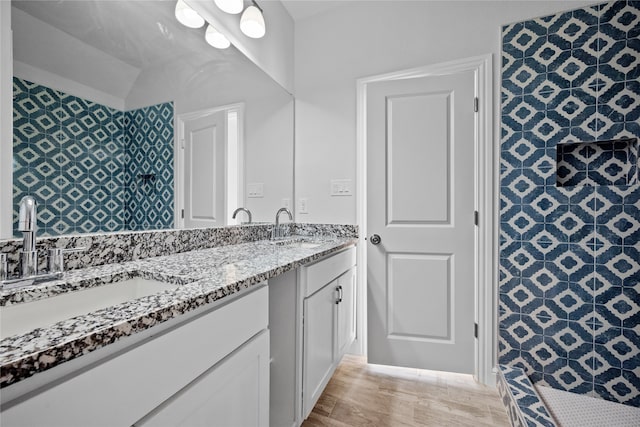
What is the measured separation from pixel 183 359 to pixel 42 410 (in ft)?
0.88

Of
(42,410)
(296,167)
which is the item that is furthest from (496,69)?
(42,410)

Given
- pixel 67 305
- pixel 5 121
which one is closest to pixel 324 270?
pixel 67 305

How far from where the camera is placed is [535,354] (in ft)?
5.84

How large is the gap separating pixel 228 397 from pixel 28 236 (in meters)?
0.69

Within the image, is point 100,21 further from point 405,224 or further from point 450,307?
point 450,307

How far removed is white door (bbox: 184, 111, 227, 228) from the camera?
1.45m

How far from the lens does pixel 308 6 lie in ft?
7.39

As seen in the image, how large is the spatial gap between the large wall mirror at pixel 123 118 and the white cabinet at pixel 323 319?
63cm

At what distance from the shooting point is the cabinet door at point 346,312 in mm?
1794

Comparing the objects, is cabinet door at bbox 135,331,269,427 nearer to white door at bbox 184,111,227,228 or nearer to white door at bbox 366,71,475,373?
white door at bbox 184,111,227,228

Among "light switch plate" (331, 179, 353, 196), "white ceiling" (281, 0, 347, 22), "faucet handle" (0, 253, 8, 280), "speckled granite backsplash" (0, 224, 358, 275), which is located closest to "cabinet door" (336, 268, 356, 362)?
"light switch plate" (331, 179, 353, 196)

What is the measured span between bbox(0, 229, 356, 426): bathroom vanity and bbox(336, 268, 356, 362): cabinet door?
318 mm

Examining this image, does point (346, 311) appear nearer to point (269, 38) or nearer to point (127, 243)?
point (127, 243)

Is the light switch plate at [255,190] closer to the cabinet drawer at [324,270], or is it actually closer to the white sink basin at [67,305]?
the cabinet drawer at [324,270]
